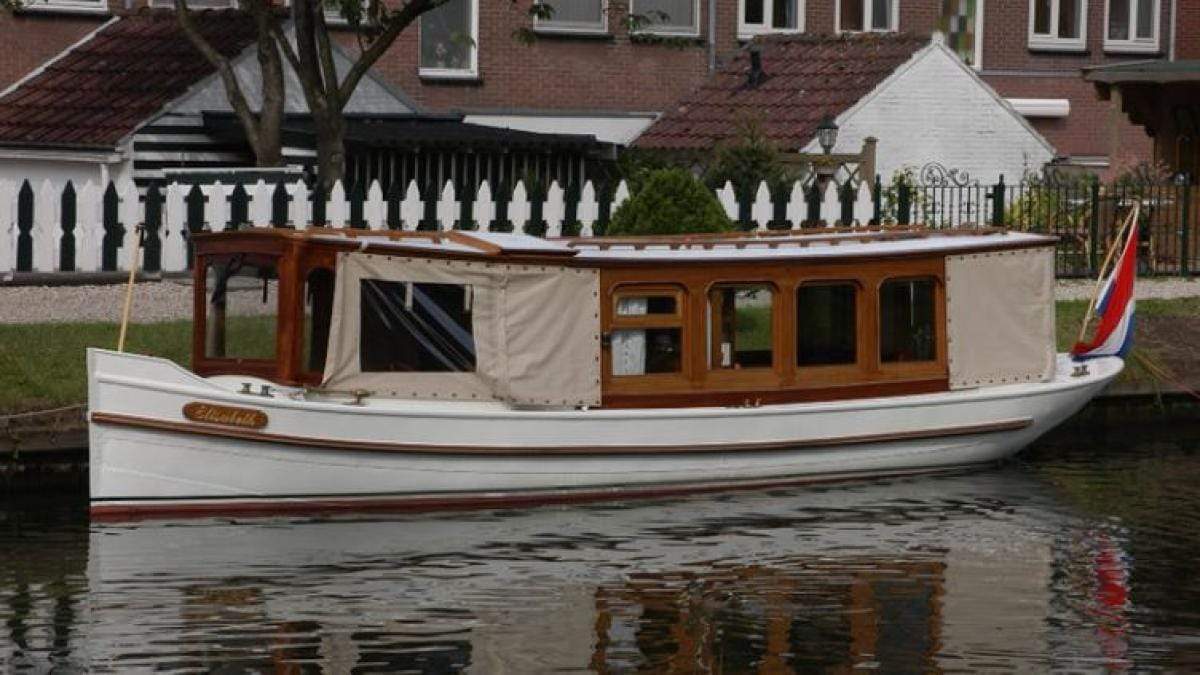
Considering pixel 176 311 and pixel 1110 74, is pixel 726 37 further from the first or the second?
pixel 176 311

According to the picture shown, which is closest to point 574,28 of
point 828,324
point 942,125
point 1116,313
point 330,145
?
point 942,125

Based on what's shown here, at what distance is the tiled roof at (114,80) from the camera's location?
3161 centimetres

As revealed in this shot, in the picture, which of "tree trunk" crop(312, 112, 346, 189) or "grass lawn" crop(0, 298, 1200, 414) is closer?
"grass lawn" crop(0, 298, 1200, 414)

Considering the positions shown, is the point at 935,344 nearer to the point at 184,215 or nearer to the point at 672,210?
the point at 672,210

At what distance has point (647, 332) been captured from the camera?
2125 cm

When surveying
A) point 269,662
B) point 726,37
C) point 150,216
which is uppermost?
point 726,37

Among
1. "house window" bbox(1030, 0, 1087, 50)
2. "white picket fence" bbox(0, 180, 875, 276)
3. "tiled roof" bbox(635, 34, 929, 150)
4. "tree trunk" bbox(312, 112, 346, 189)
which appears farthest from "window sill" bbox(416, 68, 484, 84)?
"house window" bbox(1030, 0, 1087, 50)

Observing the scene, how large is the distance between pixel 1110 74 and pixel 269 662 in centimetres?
2203

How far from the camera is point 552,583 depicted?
679 inches

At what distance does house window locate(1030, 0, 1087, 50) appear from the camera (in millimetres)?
42406

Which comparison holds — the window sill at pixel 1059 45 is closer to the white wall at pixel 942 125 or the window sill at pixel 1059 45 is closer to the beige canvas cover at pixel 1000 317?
the white wall at pixel 942 125

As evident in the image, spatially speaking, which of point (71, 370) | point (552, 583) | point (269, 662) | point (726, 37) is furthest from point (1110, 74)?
point (269, 662)

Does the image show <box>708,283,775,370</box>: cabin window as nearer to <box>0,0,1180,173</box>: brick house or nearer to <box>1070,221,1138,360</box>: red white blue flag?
<box>1070,221,1138,360</box>: red white blue flag

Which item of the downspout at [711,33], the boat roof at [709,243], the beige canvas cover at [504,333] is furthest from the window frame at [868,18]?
the beige canvas cover at [504,333]
